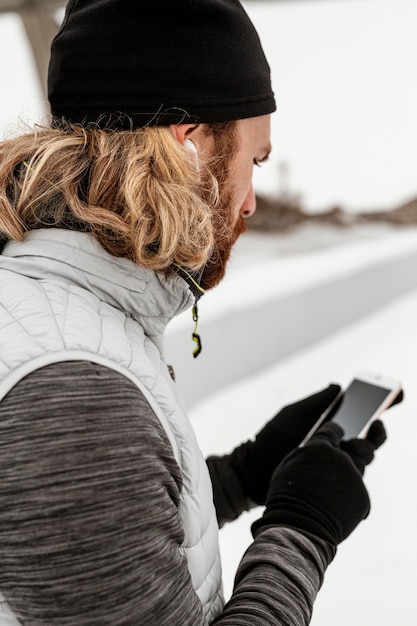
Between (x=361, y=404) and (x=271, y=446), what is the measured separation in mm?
178

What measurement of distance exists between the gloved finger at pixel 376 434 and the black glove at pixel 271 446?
111 millimetres

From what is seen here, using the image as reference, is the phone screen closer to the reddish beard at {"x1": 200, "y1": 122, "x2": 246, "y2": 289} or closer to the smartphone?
the smartphone

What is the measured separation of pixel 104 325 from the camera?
0.53 m

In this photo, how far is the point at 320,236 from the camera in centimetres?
343

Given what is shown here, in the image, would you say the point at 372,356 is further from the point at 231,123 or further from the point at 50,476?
the point at 50,476

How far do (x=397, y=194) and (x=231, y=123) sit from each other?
10.2 ft

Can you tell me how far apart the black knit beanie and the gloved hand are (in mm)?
438

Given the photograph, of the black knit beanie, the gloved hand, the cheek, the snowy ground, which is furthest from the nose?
the snowy ground

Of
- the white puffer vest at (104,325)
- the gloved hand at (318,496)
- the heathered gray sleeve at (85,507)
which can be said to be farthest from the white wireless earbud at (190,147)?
the gloved hand at (318,496)

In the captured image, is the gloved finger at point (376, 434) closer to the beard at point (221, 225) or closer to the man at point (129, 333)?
the man at point (129, 333)

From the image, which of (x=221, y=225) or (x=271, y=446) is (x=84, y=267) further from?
(x=271, y=446)

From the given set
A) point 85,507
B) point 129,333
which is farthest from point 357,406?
point 85,507

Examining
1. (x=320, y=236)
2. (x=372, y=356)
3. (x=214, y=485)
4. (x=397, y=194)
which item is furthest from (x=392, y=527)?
(x=397, y=194)

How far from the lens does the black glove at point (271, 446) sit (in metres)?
0.99
